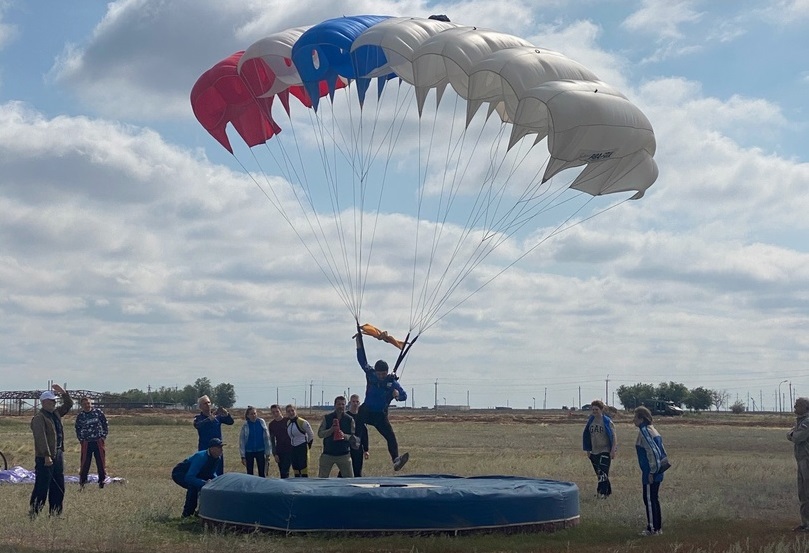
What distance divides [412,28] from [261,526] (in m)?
6.86

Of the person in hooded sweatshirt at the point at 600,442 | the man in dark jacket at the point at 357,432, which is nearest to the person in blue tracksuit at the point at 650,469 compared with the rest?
the person in hooded sweatshirt at the point at 600,442

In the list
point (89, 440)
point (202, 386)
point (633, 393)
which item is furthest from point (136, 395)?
point (89, 440)

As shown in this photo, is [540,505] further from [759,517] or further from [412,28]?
[412,28]

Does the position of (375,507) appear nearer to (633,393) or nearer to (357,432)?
(357,432)

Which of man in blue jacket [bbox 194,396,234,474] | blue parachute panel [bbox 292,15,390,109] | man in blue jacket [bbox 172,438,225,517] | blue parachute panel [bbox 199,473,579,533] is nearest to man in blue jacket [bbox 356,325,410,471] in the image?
man in blue jacket [bbox 194,396,234,474]

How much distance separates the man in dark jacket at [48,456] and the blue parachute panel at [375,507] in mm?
1787

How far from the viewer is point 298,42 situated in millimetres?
13633

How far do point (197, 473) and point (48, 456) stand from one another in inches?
62.6

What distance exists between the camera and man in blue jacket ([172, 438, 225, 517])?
1093 centimetres

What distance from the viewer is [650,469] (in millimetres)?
9891

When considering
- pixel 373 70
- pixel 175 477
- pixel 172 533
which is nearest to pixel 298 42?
pixel 373 70

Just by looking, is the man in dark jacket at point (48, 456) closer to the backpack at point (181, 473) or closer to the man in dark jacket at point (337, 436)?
the backpack at point (181, 473)

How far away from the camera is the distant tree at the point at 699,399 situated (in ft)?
407

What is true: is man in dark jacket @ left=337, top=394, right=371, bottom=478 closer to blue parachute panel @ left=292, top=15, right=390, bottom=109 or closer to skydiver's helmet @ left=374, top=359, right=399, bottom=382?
skydiver's helmet @ left=374, top=359, right=399, bottom=382
